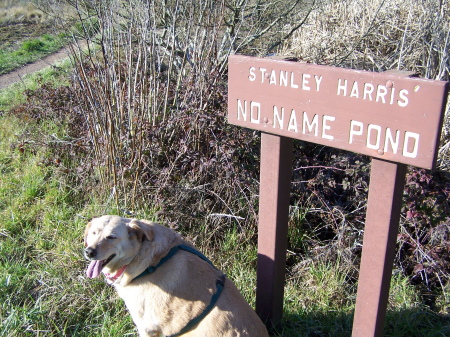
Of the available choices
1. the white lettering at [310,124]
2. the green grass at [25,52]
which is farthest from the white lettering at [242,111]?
the green grass at [25,52]

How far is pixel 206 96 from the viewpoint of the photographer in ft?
13.6

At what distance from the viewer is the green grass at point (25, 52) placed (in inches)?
422

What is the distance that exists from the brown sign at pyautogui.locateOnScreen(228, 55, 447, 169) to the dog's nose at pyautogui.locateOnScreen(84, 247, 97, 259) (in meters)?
1.08

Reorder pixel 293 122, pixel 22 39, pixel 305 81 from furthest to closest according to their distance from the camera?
1. pixel 22 39
2. pixel 293 122
3. pixel 305 81

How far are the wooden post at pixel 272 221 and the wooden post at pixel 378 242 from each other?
593mm

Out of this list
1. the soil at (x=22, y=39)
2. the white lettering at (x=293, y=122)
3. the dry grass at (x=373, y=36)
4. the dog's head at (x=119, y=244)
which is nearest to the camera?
the white lettering at (x=293, y=122)

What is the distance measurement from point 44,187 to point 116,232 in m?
2.57

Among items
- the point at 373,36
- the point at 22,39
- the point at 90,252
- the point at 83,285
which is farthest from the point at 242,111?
the point at 22,39

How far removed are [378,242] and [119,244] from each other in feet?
4.53

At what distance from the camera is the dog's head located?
2385 mm

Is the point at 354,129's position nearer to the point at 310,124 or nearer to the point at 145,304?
the point at 310,124

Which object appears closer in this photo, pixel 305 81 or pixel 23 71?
pixel 305 81

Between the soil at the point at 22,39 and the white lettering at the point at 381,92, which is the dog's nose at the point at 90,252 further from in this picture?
the soil at the point at 22,39

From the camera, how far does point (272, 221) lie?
269cm
